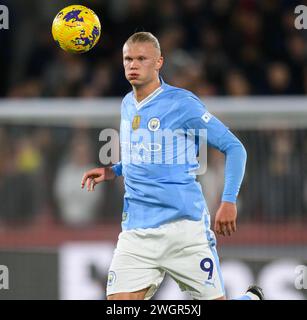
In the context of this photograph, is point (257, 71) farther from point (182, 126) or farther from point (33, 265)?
point (182, 126)

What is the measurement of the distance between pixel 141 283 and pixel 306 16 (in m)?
4.80

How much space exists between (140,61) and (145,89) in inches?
7.9

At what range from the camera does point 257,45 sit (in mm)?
13422

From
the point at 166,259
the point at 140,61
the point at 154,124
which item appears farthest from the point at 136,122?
the point at 166,259

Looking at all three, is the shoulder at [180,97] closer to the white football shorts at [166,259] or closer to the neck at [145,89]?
the neck at [145,89]

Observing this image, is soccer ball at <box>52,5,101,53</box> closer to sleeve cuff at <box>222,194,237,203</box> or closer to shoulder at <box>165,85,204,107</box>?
shoulder at <box>165,85,204,107</box>

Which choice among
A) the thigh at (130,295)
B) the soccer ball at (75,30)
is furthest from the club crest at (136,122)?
the thigh at (130,295)

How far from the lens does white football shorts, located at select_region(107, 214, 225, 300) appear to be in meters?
7.07

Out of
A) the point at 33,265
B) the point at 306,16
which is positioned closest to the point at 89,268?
the point at 33,265

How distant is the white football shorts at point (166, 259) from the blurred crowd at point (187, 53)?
4925 millimetres

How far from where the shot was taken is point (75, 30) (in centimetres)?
732

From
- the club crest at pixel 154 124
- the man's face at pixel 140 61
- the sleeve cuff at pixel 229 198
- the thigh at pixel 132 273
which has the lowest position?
the thigh at pixel 132 273

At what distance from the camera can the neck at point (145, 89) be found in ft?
23.5
